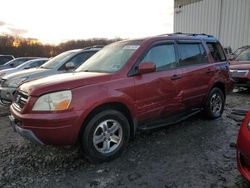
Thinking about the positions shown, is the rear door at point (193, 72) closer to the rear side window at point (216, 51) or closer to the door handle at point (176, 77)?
the door handle at point (176, 77)

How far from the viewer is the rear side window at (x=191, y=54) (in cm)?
506

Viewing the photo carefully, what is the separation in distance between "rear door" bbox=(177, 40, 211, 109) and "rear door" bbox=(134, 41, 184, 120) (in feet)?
0.65

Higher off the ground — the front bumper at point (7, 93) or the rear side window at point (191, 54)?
the rear side window at point (191, 54)

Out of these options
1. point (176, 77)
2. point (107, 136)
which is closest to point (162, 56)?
point (176, 77)

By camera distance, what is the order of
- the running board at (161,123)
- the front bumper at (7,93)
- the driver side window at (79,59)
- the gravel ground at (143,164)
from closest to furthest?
the gravel ground at (143,164), the running board at (161,123), the front bumper at (7,93), the driver side window at (79,59)

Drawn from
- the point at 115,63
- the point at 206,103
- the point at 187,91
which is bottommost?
the point at 206,103

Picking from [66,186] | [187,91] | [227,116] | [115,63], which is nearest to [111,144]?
[66,186]

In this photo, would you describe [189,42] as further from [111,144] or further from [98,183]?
[98,183]

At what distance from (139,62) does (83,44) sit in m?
32.0

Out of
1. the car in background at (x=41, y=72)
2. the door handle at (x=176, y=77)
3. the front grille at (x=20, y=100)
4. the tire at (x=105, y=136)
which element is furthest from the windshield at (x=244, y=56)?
the front grille at (x=20, y=100)

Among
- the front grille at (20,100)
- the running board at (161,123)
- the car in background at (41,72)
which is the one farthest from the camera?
the car in background at (41,72)

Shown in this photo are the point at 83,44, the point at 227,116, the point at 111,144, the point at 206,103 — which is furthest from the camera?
the point at 83,44

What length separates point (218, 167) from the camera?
3.68 meters

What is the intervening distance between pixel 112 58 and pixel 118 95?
95cm
